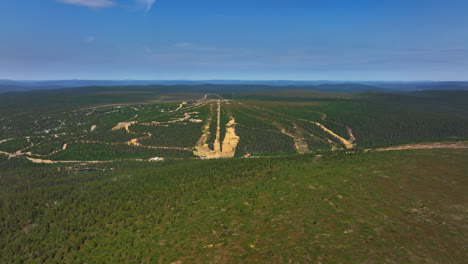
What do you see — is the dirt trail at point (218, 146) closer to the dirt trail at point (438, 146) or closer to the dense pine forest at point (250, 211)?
the dense pine forest at point (250, 211)

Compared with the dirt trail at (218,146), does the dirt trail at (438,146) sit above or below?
above

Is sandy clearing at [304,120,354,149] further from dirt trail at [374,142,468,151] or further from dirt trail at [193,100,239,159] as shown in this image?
dirt trail at [193,100,239,159]

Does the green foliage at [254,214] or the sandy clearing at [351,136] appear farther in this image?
the sandy clearing at [351,136]

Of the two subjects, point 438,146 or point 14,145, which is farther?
point 14,145

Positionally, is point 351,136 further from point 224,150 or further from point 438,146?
point 224,150

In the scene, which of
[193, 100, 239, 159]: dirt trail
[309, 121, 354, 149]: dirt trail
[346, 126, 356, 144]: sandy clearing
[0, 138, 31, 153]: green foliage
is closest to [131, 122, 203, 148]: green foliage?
[193, 100, 239, 159]: dirt trail

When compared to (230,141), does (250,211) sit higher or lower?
higher

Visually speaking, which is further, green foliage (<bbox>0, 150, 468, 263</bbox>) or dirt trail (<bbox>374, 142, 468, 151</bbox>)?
dirt trail (<bbox>374, 142, 468, 151</bbox>)

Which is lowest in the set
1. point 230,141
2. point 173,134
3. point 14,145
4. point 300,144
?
point 300,144

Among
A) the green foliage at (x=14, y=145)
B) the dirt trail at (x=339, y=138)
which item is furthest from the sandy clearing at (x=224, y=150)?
the green foliage at (x=14, y=145)

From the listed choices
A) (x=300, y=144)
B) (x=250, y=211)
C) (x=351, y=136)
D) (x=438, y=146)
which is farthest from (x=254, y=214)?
(x=351, y=136)

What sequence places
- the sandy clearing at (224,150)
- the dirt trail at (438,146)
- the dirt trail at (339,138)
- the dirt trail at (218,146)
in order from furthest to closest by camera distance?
the dirt trail at (339,138) < the dirt trail at (218,146) < the sandy clearing at (224,150) < the dirt trail at (438,146)

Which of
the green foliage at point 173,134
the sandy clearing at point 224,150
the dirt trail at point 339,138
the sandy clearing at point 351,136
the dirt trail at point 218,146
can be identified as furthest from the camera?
the sandy clearing at point 351,136
